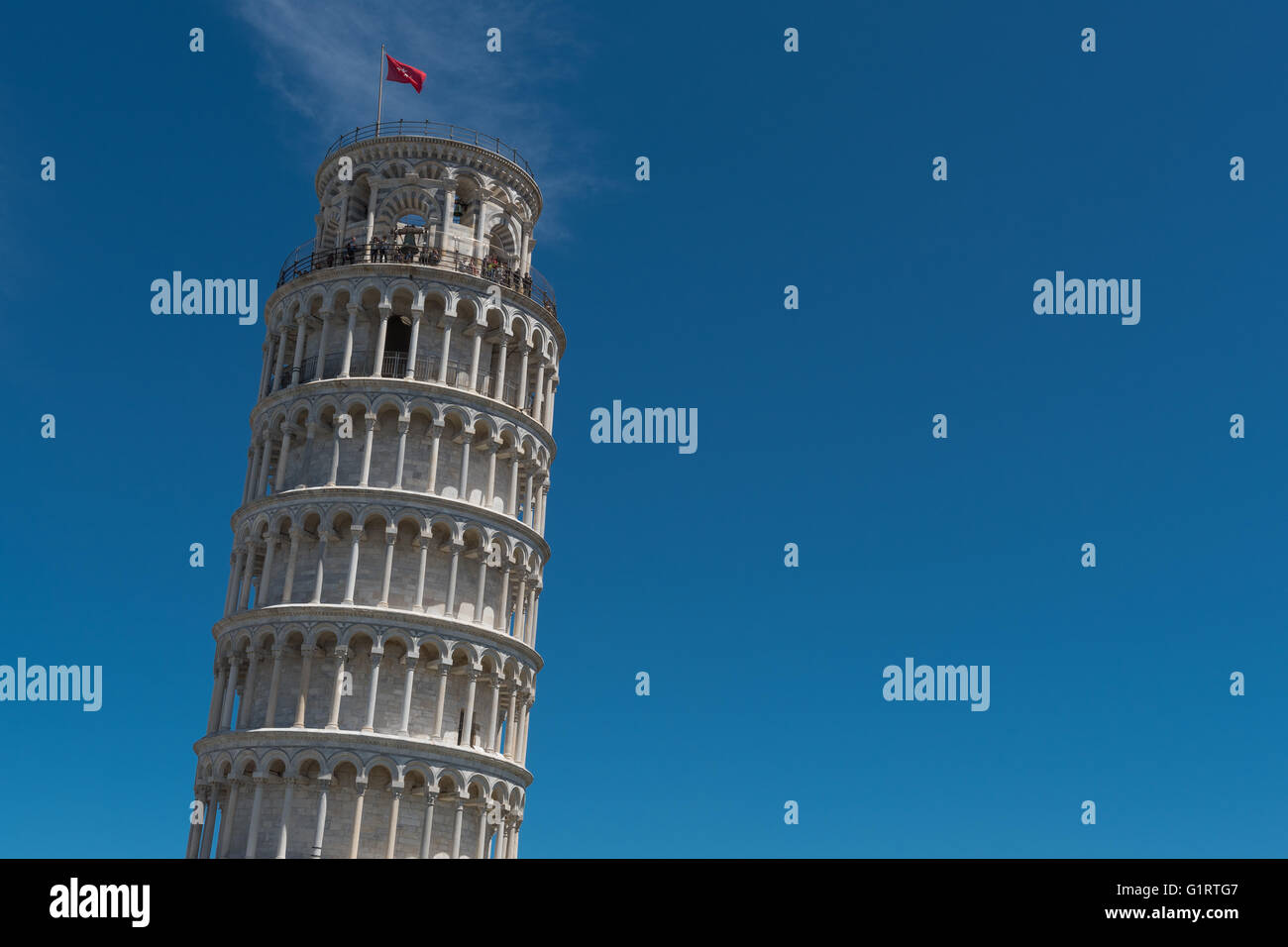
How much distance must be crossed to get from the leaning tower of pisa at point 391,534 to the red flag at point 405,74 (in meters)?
3.07

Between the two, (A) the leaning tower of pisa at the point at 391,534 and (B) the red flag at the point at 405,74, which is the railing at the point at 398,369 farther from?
(B) the red flag at the point at 405,74

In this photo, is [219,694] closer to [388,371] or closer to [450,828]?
[450,828]

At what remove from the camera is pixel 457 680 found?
206 feet

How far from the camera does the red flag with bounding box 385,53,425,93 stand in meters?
70.6

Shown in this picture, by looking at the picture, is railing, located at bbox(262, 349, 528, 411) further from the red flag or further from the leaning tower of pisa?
the red flag

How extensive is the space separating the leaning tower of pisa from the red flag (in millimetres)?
3069

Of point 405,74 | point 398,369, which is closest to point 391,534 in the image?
point 398,369

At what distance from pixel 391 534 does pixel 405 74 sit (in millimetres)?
25159

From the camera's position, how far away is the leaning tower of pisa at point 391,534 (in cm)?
5950

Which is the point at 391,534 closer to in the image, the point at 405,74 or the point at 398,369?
the point at 398,369

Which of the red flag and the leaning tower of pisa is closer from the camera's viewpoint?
the leaning tower of pisa

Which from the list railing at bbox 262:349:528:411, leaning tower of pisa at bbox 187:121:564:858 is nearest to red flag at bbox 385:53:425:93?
leaning tower of pisa at bbox 187:121:564:858

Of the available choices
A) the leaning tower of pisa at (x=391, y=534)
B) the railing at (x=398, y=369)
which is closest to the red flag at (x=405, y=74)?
the leaning tower of pisa at (x=391, y=534)
